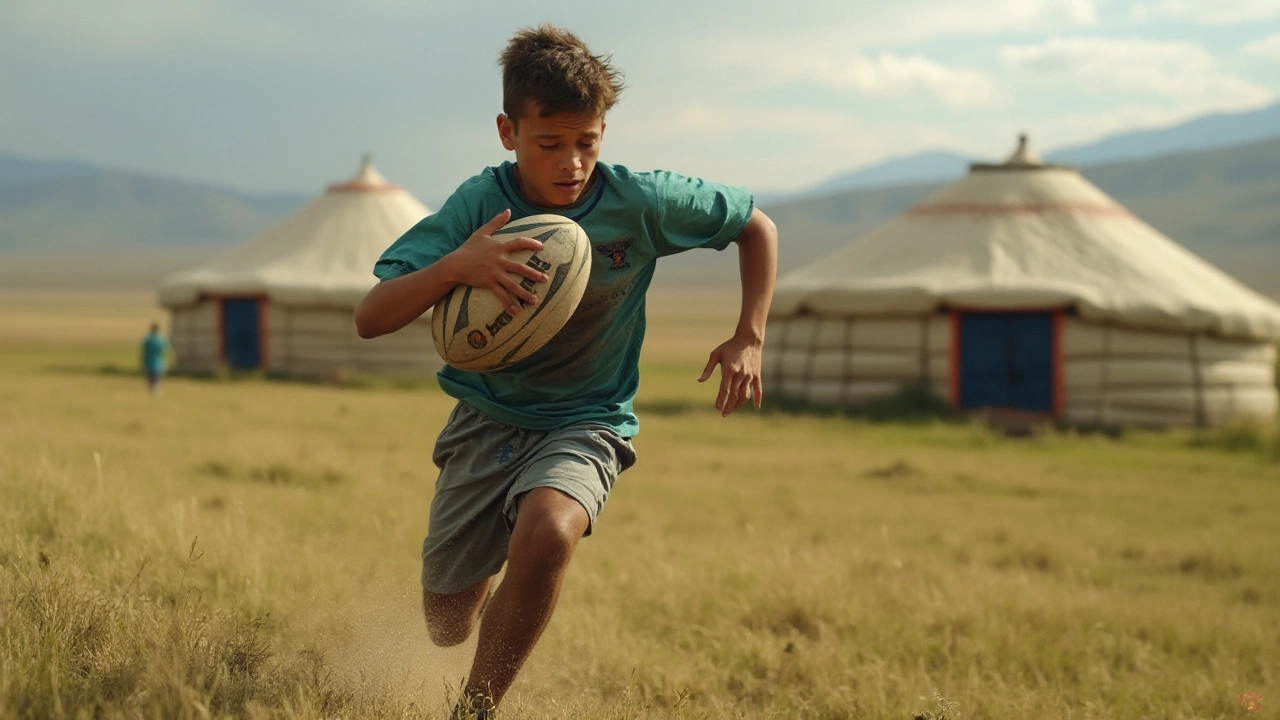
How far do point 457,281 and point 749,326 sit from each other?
88cm

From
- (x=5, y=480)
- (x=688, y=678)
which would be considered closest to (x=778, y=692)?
(x=688, y=678)

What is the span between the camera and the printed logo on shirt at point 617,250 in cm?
356

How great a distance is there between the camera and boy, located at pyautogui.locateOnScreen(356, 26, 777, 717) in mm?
3180

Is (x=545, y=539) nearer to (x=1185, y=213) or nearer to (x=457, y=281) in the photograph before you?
(x=457, y=281)

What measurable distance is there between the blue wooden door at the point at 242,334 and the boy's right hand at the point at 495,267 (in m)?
19.0

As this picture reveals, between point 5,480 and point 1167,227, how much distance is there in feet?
498

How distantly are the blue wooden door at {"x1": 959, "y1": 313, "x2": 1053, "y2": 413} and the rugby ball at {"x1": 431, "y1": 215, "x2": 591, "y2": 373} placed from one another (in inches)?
510

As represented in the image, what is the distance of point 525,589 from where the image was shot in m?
3.14

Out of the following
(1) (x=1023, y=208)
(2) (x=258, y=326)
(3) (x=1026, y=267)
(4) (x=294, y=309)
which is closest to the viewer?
(3) (x=1026, y=267)

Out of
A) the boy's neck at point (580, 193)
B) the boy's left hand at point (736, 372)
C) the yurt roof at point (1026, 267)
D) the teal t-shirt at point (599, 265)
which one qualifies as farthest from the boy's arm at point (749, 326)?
the yurt roof at point (1026, 267)

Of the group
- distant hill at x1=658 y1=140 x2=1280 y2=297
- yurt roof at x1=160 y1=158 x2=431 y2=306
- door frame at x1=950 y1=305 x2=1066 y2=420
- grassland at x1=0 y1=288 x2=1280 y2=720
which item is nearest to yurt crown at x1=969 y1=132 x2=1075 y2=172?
door frame at x1=950 y1=305 x2=1066 y2=420

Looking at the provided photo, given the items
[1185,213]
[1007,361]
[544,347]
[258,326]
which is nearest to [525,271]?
[544,347]

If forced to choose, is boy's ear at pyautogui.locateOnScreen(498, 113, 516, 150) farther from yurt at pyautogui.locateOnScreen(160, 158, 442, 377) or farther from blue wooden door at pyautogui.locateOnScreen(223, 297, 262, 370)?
blue wooden door at pyautogui.locateOnScreen(223, 297, 262, 370)

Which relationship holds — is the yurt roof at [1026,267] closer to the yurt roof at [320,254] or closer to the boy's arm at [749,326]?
the yurt roof at [320,254]
